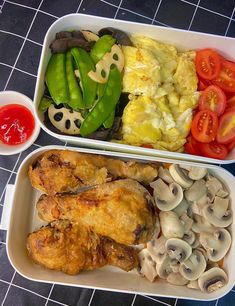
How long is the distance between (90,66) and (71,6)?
2.01 feet

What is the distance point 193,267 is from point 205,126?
0.74m

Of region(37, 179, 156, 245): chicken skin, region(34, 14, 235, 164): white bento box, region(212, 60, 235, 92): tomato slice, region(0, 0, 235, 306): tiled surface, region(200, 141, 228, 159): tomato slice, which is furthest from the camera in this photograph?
region(0, 0, 235, 306): tiled surface

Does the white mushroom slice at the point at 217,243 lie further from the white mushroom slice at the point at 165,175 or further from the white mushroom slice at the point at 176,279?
the white mushroom slice at the point at 165,175

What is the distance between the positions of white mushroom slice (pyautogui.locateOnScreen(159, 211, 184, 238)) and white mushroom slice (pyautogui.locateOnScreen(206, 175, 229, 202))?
231 mm

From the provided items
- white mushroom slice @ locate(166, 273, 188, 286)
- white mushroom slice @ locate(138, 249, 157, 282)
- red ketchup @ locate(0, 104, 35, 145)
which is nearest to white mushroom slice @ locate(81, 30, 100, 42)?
red ketchup @ locate(0, 104, 35, 145)

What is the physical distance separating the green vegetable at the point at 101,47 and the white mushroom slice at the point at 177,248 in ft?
3.35

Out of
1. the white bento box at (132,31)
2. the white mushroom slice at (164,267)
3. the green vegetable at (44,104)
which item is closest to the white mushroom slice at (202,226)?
the white mushroom slice at (164,267)

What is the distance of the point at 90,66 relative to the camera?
2.36 meters

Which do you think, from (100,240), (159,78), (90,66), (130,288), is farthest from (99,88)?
(130,288)

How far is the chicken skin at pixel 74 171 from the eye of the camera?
2238 millimetres

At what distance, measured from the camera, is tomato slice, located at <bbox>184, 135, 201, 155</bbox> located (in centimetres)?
243

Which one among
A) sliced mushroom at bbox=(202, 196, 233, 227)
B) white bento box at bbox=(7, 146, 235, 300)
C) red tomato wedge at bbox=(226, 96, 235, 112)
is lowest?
white bento box at bbox=(7, 146, 235, 300)

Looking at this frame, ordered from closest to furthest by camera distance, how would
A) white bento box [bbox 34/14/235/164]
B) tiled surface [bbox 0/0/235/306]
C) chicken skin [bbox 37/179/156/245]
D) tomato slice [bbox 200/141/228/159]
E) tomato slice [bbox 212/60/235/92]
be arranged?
chicken skin [bbox 37/179/156/245] < white bento box [bbox 34/14/235/164] < tomato slice [bbox 200/141/228/159] < tomato slice [bbox 212/60/235/92] < tiled surface [bbox 0/0/235/306]

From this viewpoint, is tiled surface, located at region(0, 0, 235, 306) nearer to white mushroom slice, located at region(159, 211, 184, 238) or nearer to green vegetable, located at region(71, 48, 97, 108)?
green vegetable, located at region(71, 48, 97, 108)
